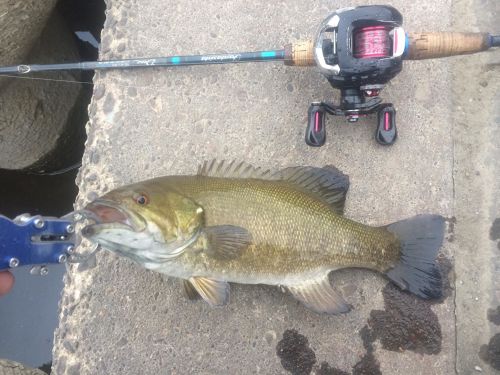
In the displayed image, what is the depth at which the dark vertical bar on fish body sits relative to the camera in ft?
8.74

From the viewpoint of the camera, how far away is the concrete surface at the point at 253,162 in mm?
2709

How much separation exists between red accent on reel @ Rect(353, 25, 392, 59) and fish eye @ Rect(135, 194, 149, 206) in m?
1.27

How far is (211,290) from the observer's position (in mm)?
2338

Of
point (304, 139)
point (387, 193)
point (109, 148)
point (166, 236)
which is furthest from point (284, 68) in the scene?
point (166, 236)

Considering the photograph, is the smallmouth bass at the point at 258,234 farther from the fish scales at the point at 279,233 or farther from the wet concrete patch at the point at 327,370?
the wet concrete patch at the point at 327,370

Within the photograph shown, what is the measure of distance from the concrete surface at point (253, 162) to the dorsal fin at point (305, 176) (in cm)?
31

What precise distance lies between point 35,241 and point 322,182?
152 cm

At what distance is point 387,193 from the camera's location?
289 cm

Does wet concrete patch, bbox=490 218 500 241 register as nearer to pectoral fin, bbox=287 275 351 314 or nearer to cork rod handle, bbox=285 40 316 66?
pectoral fin, bbox=287 275 351 314

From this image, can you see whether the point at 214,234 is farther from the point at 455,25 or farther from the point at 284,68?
the point at 455,25

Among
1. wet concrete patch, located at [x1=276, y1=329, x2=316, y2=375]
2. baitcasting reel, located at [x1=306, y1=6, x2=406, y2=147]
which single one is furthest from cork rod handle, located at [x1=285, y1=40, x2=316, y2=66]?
wet concrete patch, located at [x1=276, y1=329, x2=316, y2=375]

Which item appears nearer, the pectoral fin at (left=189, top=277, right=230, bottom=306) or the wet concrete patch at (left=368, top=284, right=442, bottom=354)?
the pectoral fin at (left=189, top=277, right=230, bottom=306)

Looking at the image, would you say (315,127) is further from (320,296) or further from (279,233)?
(320,296)

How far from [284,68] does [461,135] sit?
4.26 feet
